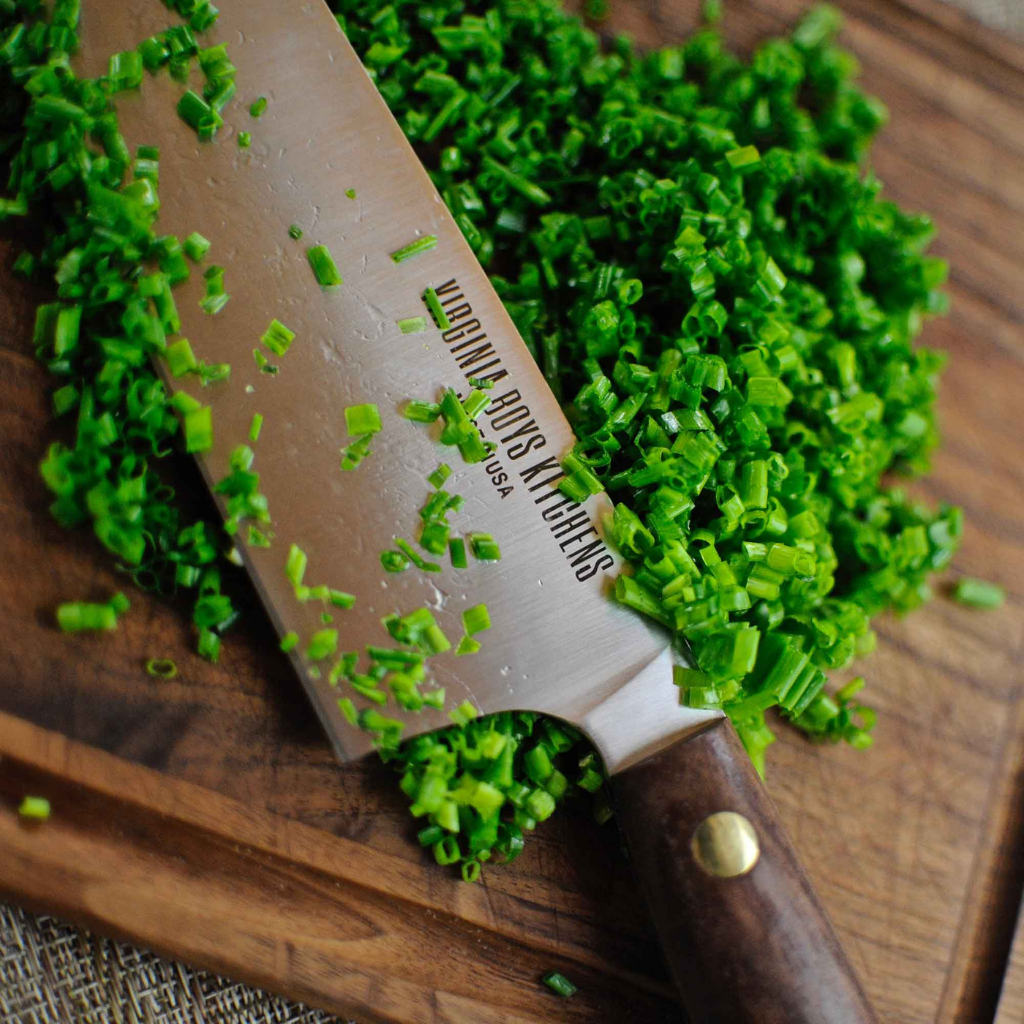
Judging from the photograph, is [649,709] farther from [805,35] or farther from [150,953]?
[805,35]

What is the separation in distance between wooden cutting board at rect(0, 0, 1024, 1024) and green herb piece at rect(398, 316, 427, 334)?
0.30m

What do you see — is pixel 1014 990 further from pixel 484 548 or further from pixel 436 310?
pixel 436 310

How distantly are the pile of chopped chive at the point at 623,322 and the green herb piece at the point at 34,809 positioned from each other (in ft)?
0.78

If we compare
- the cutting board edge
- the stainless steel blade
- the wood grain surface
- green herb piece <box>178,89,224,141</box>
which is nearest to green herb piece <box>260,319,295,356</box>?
the stainless steel blade

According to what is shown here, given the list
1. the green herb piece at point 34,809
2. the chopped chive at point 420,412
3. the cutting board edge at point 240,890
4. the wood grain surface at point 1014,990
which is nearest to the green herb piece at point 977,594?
the wood grain surface at point 1014,990

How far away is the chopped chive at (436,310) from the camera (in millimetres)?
991

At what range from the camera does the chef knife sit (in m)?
0.91

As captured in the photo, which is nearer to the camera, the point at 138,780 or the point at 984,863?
the point at 138,780

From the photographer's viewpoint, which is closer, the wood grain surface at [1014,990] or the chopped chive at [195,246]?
the chopped chive at [195,246]

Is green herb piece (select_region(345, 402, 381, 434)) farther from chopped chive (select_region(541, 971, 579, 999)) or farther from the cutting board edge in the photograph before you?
chopped chive (select_region(541, 971, 579, 999))

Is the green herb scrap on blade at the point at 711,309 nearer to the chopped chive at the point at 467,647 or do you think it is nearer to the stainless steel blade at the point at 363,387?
the stainless steel blade at the point at 363,387

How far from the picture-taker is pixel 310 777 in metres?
0.99

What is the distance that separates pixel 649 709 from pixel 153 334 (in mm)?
682

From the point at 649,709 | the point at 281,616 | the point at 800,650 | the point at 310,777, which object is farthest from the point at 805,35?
the point at 310,777
